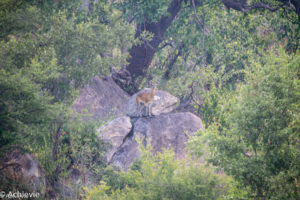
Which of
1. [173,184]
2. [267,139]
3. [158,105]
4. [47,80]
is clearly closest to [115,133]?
[158,105]

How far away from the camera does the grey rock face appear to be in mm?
9266

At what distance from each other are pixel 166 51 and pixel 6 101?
37.4ft

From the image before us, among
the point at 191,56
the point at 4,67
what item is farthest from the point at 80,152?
the point at 191,56

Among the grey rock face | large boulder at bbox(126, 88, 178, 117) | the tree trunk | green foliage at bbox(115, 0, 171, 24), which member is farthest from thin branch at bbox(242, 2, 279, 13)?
the grey rock face

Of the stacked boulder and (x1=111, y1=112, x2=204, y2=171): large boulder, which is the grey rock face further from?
(x1=111, y1=112, x2=204, y2=171): large boulder

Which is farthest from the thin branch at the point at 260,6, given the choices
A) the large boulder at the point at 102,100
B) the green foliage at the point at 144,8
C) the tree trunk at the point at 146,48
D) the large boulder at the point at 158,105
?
the large boulder at the point at 102,100

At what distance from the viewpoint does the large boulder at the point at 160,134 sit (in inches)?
360

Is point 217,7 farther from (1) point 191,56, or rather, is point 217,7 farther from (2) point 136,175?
(2) point 136,175

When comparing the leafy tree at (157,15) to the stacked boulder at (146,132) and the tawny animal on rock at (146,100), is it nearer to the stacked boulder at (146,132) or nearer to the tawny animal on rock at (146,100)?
the tawny animal on rock at (146,100)

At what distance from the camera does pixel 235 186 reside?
5.45 m

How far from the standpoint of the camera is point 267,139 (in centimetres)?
535

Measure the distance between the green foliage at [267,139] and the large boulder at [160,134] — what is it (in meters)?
3.39

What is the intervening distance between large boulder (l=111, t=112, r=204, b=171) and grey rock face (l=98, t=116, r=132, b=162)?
0.56ft

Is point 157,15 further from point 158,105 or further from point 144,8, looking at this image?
point 158,105
